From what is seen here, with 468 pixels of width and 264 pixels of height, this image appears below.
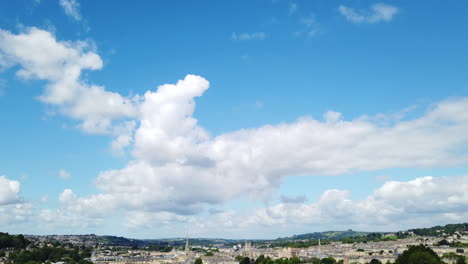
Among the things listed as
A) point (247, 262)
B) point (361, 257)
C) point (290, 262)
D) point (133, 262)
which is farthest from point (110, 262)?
point (361, 257)

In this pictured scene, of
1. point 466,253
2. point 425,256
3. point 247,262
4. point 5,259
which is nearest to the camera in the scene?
point 425,256

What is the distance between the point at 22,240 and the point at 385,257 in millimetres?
146324

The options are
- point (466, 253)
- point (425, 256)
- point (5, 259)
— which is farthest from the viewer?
point (466, 253)

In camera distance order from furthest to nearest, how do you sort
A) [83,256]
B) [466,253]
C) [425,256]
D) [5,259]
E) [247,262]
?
[83,256] < [466,253] < [247,262] < [5,259] < [425,256]

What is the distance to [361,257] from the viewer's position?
187125 mm

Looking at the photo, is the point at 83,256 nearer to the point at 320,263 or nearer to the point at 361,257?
the point at 320,263

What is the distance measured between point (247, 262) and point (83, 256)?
72.7m

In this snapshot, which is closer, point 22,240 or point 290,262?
point 290,262

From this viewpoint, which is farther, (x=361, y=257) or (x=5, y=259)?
(x=361, y=257)

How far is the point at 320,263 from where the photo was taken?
17112 cm

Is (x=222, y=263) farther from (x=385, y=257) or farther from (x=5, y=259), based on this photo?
(x=5, y=259)

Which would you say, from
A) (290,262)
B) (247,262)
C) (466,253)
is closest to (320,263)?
(290,262)

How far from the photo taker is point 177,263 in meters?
200

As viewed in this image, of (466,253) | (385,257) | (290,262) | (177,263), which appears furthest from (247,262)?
(466,253)
